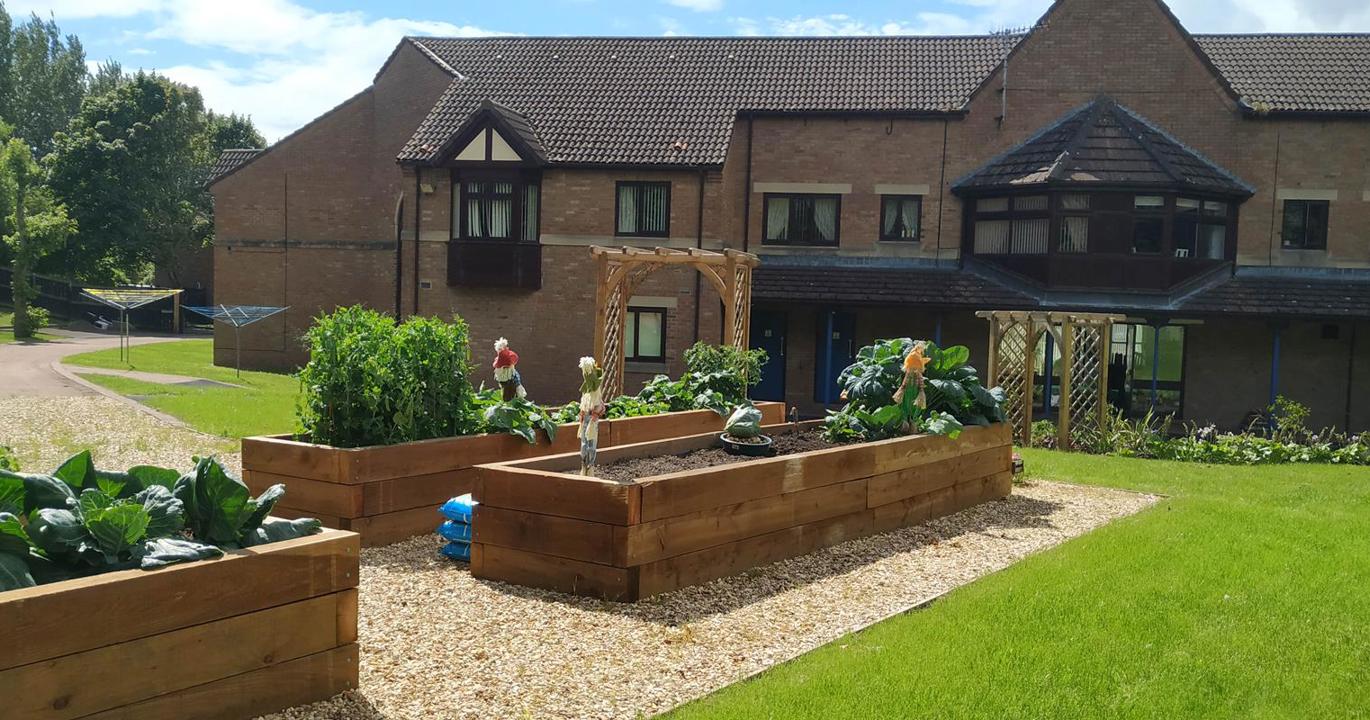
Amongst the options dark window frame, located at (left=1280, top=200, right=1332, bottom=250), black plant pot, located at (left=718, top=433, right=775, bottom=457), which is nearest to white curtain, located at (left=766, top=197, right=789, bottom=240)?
dark window frame, located at (left=1280, top=200, right=1332, bottom=250)

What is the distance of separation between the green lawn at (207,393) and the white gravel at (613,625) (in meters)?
8.59

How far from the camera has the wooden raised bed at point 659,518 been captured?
7.45 m

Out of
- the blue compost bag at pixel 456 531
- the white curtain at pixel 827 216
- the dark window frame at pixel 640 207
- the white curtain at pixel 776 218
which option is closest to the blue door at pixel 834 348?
the white curtain at pixel 827 216

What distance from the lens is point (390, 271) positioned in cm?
3011

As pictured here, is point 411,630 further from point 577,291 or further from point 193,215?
point 193,215

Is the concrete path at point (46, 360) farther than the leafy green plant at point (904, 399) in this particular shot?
Yes

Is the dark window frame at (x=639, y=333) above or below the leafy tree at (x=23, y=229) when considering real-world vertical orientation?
below

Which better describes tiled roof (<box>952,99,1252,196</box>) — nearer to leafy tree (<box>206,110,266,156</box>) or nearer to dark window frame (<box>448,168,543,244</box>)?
dark window frame (<box>448,168,543,244</box>)

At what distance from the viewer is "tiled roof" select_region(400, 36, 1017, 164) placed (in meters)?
25.5

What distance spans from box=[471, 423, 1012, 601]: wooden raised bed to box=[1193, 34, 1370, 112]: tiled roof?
1995 centimetres

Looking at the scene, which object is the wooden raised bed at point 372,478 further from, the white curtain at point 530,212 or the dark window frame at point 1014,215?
the dark window frame at point 1014,215

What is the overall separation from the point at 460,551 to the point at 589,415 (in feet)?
4.67

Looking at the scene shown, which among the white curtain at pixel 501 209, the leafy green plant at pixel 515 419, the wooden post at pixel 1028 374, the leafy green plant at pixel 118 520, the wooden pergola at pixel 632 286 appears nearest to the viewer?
the leafy green plant at pixel 118 520

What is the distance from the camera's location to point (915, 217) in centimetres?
2598
